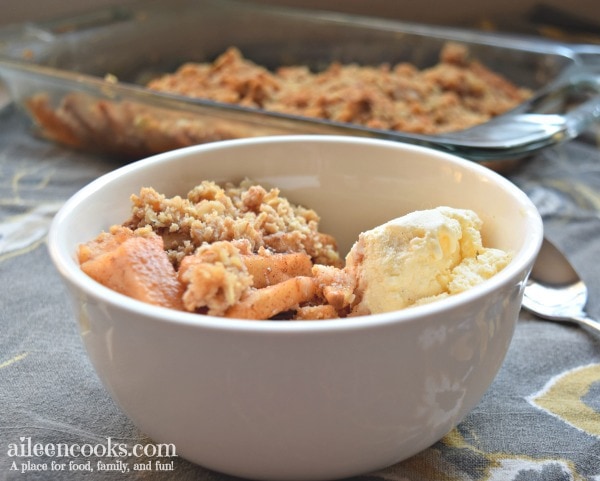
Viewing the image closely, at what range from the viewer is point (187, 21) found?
172cm

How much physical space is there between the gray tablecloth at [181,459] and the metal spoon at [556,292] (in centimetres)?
2

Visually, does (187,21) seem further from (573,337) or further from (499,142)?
(573,337)

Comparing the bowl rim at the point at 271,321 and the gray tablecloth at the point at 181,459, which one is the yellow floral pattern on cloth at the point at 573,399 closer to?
the gray tablecloth at the point at 181,459

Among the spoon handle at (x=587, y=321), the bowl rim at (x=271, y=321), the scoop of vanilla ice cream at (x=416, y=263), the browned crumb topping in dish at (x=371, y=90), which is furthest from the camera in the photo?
the browned crumb topping in dish at (x=371, y=90)

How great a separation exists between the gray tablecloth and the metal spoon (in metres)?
0.02

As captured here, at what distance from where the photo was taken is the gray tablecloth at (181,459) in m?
0.64

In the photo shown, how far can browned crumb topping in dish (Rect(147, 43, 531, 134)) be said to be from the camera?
4.38ft

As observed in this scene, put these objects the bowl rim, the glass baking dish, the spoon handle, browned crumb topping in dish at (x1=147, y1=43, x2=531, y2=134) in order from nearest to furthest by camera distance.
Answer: the bowl rim < the spoon handle < the glass baking dish < browned crumb topping in dish at (x1=147, y1=43, x2=531, y2=134)

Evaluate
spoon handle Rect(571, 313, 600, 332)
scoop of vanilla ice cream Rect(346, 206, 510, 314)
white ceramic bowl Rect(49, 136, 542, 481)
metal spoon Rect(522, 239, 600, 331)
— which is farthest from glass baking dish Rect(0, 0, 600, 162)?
white ceramic bowl Rect(49, 136, 542, 481)

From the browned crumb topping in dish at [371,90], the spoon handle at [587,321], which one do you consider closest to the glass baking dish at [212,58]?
the browned crumb topping in dish at [371,90]

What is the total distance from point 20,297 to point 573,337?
65cm

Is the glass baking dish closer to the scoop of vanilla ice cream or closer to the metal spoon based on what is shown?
the metal spoon

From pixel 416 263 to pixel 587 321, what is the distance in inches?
13.4

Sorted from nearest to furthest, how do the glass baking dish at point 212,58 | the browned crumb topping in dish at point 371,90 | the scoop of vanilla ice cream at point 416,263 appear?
the scoop of vanilla ice cream at point 416,263, the glass baking dish at point 212,58, the browned crumb topping in dish at point 371,90
